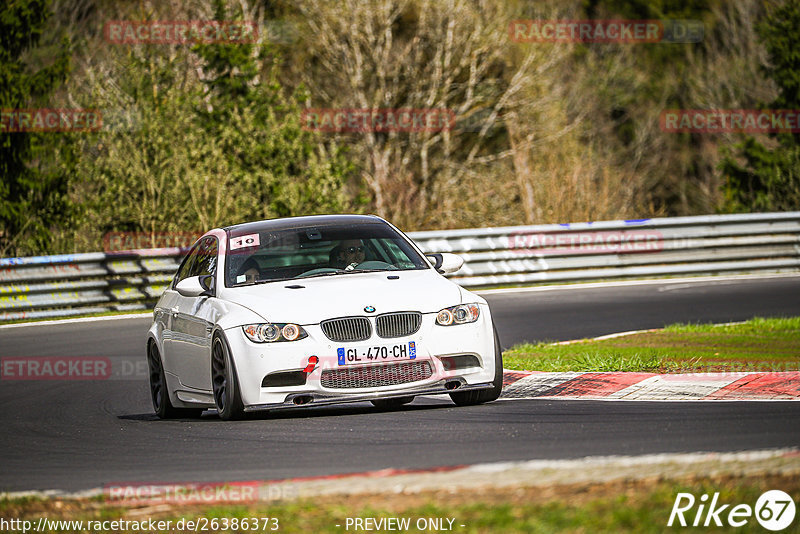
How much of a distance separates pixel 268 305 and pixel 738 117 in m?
41.1

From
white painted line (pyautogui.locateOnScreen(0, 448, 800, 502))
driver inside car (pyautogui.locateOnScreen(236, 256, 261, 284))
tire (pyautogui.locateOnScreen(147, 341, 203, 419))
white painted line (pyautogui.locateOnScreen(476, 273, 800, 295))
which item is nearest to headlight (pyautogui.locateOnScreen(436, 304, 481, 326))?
driver inside car (pyautogui.locateOnScreen(236, 256, 261, 284))

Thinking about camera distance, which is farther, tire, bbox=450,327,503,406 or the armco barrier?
the armco barrier

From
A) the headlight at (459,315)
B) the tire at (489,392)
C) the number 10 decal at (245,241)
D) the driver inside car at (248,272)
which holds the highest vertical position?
the number 10 decal at (245,241)

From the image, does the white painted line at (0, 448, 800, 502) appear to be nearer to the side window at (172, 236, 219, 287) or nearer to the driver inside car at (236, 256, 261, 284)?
the driver inside car at (236, 256, 261, 284)

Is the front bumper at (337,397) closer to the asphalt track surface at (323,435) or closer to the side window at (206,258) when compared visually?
the asphalt track surface at (323,435)

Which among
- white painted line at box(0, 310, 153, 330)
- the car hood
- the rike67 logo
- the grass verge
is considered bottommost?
white painted line at box(0, 310, 153, 330)

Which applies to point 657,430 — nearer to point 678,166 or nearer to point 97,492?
point 97,492

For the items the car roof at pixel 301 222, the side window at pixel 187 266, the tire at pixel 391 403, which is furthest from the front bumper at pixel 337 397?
the side window at pixel 187 266

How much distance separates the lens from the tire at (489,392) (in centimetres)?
975

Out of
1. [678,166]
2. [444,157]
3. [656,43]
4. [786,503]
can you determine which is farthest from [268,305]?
[656,43]

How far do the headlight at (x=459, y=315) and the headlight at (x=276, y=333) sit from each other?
97 cm

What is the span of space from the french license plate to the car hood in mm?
244

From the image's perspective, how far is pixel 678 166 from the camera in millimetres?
58344

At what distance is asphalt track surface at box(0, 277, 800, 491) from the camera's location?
7129 millimetres
